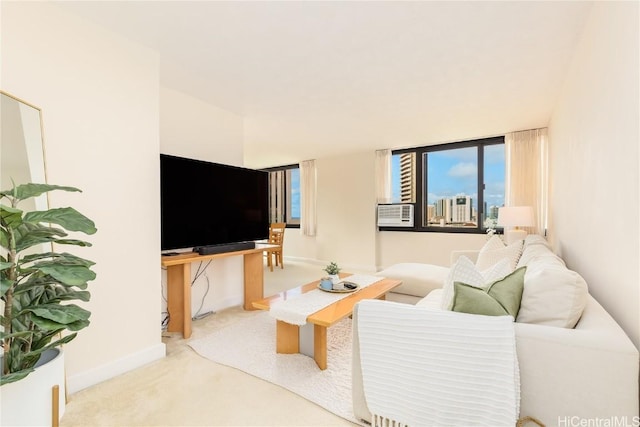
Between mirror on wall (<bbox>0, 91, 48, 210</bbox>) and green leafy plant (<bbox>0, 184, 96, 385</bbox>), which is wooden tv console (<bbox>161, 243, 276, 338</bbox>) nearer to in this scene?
mirror on wall (<bbox>0, 91, 48, 210</bbox>)

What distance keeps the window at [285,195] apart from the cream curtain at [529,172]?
14.2ft

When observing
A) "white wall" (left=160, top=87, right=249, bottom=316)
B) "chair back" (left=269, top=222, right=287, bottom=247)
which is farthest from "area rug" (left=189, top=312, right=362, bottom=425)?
"chair back" (left=269, top=222, right=287, bottom=247)

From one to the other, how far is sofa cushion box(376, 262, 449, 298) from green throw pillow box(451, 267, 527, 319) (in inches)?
68.9

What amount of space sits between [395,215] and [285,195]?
307 cm

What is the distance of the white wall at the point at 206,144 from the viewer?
2.93m

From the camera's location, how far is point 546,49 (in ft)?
7.25

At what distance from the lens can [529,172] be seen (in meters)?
4.32

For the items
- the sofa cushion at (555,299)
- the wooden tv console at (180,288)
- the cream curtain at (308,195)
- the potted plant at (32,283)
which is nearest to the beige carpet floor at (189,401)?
the wooden tv console at (180,288)

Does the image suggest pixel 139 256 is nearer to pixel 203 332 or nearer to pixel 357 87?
pixel 203 332

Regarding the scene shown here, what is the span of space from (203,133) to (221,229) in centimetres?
105

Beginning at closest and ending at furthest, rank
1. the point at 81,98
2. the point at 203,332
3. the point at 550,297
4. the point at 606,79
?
1. the point at 550,297
2. the point at 606,79
3. the point at 81,98
4. the point at 203,332

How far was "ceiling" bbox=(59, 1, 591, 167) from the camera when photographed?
5.94 feet

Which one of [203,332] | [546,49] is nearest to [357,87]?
[546,49]

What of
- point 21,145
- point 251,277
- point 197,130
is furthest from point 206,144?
point 21,145
